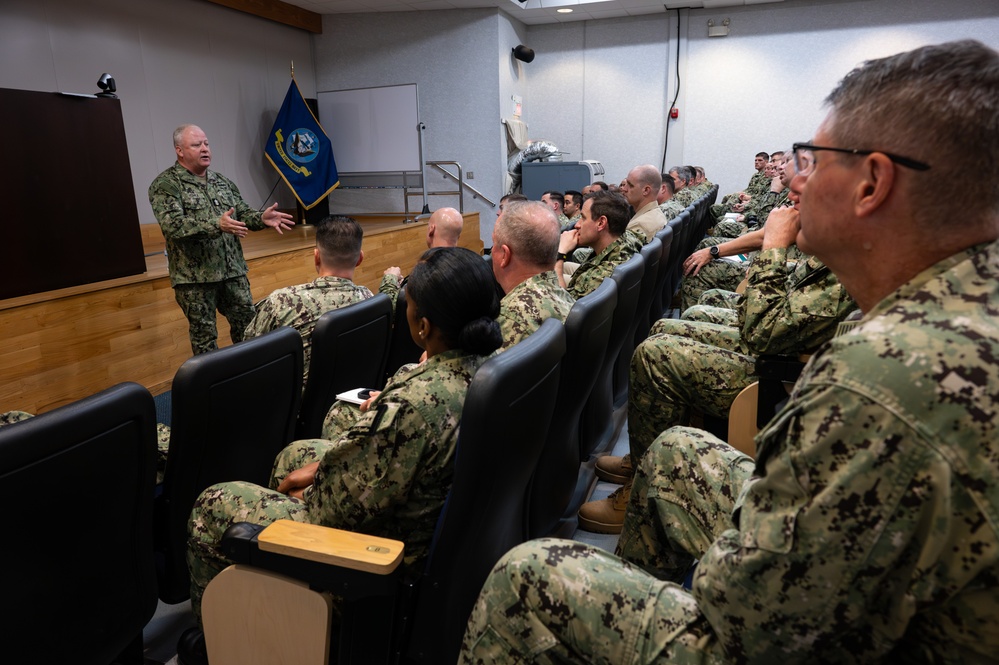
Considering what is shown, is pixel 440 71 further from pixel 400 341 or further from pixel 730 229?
pixel 400 341

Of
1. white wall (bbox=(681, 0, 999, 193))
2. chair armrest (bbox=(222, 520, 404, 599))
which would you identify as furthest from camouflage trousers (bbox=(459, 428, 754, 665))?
white wall (bbox=(681, 0, 999, 193))

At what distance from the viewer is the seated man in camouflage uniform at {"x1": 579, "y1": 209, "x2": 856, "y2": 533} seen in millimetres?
1747

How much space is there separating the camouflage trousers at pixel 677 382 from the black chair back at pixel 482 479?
89cm

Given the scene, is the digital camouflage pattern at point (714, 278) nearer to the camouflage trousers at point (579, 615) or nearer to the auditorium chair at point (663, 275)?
the auditorium chair at point (663, 275)

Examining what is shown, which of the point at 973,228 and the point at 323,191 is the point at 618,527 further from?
the point at 323,191

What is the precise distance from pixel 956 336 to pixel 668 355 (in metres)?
1.46

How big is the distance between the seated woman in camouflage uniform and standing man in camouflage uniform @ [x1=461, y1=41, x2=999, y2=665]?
1.36 ft

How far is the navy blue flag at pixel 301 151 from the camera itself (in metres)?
8.12

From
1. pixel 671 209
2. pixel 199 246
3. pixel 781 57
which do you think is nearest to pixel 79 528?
pixel 199 246

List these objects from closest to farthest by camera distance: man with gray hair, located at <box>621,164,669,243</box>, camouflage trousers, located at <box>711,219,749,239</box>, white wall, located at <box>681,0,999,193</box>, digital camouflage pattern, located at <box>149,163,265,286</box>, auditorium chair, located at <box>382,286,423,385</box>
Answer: auditorium chair, located at <box>382,286,423,385</box>
digital camouflage pattern, located at <box>149,163,265,286</box>
man with gray hair, located at <box>621,164,669,243</box>
camouflage trousers, located at <box>711,219,749,239</box>
white wall, located at <box>681,0,999,193</box>

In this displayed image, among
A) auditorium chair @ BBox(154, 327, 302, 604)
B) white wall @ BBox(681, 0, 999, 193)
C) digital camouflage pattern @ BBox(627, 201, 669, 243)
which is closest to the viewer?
auditorium chair @ BBox(154, 327, 302, 604)

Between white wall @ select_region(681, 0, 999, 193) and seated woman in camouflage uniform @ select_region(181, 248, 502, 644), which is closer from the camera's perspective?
seated woman in camouflage uniform @ select_region(181, 248, 502, 644)

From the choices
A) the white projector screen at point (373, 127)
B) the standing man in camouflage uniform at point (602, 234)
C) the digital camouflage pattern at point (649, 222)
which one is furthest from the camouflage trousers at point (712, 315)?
the white projector screen at point (373, 127)

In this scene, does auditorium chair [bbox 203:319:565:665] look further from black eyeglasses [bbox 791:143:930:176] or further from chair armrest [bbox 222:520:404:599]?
black eyeglasses [bbox 791:143:930:176]
